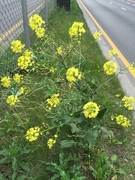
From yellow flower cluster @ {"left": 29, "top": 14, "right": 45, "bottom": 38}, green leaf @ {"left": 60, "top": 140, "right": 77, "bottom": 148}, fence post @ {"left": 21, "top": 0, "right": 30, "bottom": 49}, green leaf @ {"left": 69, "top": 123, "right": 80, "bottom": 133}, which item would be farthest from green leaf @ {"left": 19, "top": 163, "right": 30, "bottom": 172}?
fence post @ {"left": 21, "top": 0, "right": 30, "bottom": 49}

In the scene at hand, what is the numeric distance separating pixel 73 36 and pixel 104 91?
5.20ft

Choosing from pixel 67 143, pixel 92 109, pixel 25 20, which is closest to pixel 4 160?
pixel 67 143

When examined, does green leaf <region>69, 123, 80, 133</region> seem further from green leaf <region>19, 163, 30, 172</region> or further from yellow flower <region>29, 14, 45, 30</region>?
yellow flower <region>29, 14, 45, 30</region>

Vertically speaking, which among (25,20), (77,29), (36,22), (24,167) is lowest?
(24,167)

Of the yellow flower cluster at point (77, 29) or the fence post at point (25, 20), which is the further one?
the fence post at point (25, 20)

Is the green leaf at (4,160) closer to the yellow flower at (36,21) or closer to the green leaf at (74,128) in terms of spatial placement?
the green leaf at (74,128)

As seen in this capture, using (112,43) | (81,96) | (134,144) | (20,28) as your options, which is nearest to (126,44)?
(112,43)

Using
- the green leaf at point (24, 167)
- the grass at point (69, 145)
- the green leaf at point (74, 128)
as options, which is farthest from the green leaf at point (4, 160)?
the green leaf at point (74, 128)

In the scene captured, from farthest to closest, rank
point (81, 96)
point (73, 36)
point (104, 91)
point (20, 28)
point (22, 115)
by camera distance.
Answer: point (20, 28) → point (104, 91) → point (22, 115) → point (73, 36) → point (81, 96)

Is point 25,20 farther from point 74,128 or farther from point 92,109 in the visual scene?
point 92,109

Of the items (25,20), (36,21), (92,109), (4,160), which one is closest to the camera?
(92,109)

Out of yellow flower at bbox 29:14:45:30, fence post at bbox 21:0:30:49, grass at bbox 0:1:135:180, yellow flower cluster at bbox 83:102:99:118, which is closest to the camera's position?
yellow flower cluster at bbox 83:102:99:118

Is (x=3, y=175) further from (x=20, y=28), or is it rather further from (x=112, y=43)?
(x=112, y=43)

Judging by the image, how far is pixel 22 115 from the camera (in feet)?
9.73
